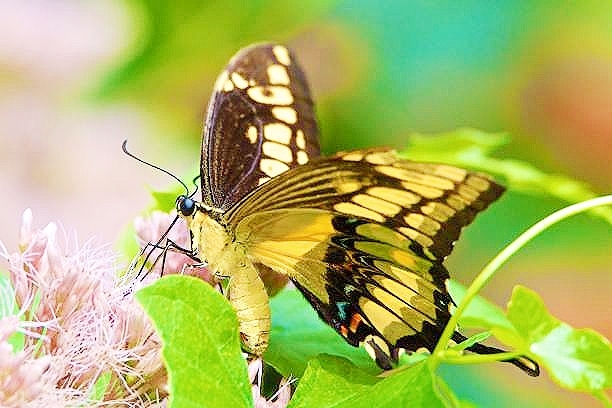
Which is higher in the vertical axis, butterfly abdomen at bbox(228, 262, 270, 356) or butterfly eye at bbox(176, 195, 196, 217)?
butterfly eye at bbox(176, 195, 196, 217)

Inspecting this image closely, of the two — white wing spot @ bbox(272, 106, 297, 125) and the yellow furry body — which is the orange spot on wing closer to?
the yellow furry body

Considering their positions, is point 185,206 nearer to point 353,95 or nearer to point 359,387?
point 359,387

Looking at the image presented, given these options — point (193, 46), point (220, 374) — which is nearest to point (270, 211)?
point (220, 374)

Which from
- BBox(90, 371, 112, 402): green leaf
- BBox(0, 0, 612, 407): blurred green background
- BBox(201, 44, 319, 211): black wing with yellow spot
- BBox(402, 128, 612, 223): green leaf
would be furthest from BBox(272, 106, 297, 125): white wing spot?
BBox(0, 0, 612, 407): blurred green background

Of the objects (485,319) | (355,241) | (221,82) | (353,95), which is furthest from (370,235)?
(353,95)

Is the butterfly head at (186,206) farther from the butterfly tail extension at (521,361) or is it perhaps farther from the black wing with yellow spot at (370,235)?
the butterfly tail extension at (521,361)
